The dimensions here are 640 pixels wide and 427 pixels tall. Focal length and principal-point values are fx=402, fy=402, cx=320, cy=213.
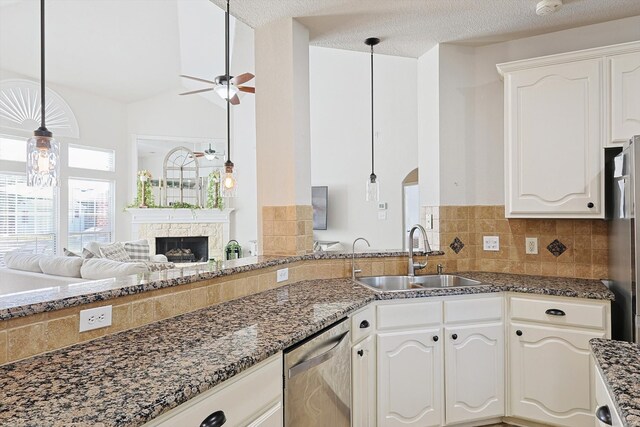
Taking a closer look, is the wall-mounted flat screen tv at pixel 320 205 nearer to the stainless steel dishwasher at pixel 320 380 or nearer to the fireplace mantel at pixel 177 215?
the fireplace mantel at pixel 177 215

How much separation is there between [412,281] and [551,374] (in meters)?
0.96

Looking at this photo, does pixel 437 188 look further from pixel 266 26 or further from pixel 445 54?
pixel 266 26

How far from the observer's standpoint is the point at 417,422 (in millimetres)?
2297

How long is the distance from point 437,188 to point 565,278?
1037 mm

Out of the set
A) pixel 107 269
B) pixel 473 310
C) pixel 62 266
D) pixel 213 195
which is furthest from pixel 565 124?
pixel 213 195

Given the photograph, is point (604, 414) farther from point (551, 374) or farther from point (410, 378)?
point (551, 374)

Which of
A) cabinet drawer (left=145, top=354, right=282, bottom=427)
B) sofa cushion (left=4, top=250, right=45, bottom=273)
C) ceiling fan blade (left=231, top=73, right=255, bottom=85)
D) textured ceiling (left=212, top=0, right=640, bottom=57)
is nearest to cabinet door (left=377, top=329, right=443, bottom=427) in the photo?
cabinet drawer (left=145, top=354, right=282, bottom=427)

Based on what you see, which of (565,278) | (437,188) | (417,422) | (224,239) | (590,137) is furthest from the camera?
(224,239)

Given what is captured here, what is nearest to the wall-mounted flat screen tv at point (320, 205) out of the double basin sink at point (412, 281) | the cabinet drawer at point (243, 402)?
the double basin sink at point (412, 281)

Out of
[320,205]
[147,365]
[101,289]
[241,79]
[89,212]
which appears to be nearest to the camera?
[147,365]

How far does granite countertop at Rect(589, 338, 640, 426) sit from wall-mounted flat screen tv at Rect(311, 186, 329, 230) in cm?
601

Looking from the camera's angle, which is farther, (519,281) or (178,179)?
(178,179)

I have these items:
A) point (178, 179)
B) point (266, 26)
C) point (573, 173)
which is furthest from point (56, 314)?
point (178, 179)

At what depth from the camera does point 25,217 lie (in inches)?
254
